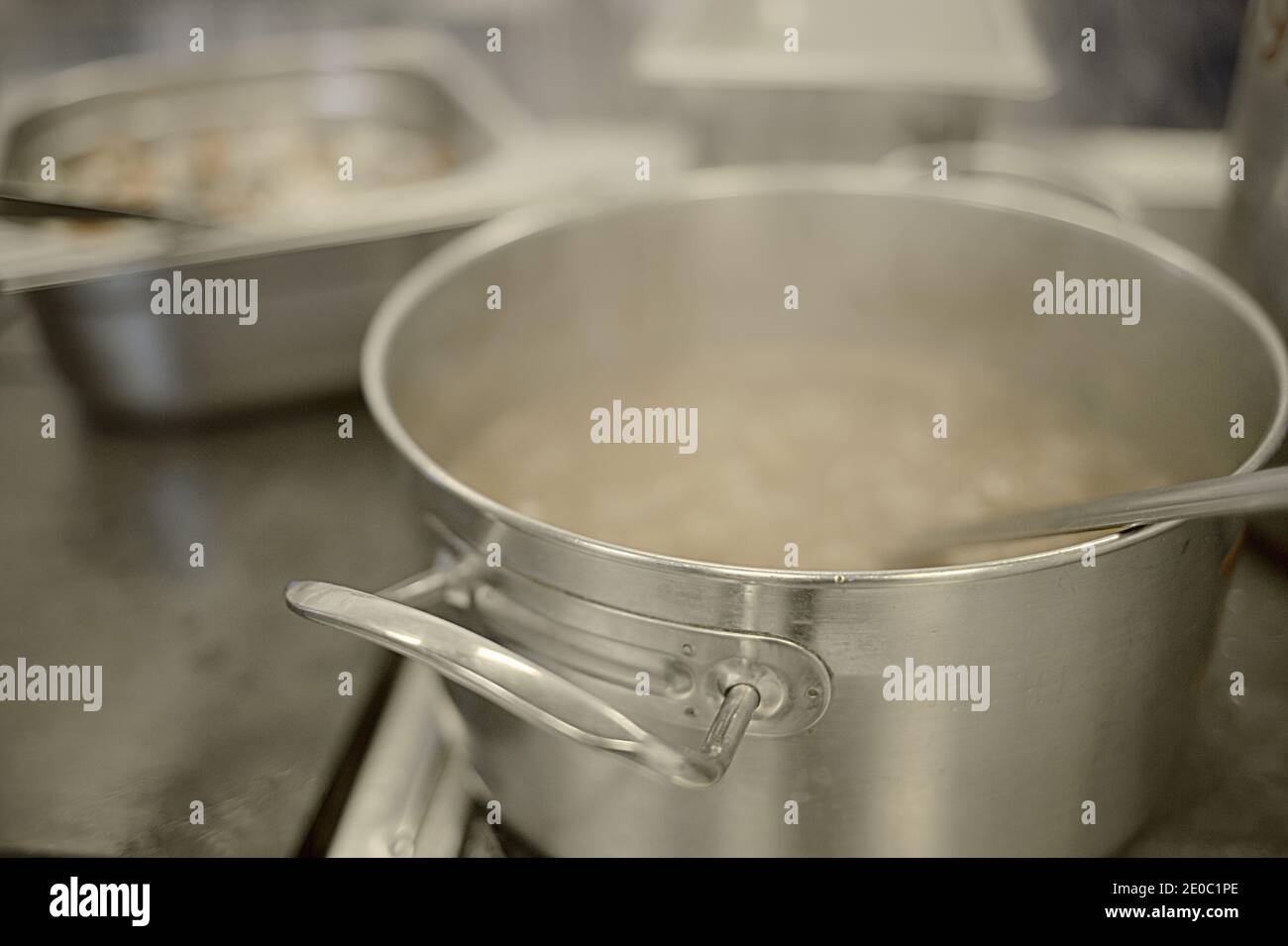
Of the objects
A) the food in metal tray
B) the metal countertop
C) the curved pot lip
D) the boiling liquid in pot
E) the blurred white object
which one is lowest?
the metal countertop

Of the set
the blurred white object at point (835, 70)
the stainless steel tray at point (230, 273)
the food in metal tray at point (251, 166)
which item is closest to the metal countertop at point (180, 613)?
the stainless steel tray at point (230, 273)

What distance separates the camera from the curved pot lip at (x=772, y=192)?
0.93 feet

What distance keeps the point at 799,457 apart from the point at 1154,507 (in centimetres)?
25

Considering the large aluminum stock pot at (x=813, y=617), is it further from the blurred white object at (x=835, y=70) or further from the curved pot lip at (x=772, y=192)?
the blurred white object at (x=835, y=70)

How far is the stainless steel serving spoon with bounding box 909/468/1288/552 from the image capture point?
259mm

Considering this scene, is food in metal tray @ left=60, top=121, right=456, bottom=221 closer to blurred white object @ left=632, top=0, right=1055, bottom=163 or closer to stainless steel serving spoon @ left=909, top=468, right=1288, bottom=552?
blurred white object @ left=632, top=0, right=1055, bottom=163

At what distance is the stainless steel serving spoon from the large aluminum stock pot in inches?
0.4

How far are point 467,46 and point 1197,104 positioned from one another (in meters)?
0.59

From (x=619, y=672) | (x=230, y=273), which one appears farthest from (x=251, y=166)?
(x=619, y=672)

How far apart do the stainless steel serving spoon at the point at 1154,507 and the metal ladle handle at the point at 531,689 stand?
0.10m

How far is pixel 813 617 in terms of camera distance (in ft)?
0.95

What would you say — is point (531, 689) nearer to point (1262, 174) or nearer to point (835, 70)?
point (1262, 174)

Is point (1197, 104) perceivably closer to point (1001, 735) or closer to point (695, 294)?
point (695, 294)

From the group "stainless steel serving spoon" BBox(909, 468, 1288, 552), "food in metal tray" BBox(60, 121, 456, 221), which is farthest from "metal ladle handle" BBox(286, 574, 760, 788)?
"food in metal tray" BBox(60, 121, 456, 221)
